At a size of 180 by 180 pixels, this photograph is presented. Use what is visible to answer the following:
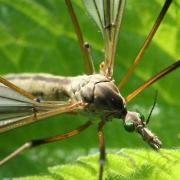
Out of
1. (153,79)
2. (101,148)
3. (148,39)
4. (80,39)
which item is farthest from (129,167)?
(80,39)

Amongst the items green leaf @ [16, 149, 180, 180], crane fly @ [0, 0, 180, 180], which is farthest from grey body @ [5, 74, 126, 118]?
green leaf @ [16, 149, 180, 180]

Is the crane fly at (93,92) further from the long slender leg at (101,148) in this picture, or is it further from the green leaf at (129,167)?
the green leaf at (129,167)

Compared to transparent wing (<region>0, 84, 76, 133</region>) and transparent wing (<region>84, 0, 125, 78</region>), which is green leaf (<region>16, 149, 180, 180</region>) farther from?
transparent wing (<region>84, 0, 125, 78</region>)

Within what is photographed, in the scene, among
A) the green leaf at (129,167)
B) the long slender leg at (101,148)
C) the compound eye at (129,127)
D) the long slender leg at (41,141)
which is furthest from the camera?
the compound eye at (129,127)

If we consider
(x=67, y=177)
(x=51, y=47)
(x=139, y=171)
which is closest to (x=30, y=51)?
(x=51, y=47)

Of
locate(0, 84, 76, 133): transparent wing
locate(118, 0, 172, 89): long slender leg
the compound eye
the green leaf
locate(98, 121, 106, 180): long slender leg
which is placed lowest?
the green leaf

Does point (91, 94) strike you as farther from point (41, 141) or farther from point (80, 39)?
point (41, 141)

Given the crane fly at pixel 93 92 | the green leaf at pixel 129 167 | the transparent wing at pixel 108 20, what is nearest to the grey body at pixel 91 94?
the crane fly at pixel 93 92
